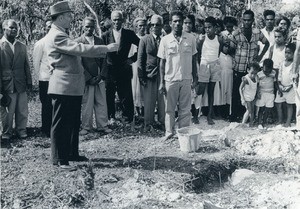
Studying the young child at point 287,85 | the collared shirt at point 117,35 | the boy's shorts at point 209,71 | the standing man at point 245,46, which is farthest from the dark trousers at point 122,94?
the young child at point 287,85

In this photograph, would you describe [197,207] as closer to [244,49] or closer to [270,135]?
[270,135]

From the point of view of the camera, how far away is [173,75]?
6746 millimetres

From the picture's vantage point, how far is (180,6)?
39.0ft

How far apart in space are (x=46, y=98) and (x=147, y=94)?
1712 mm

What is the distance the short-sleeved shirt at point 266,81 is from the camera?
7.73 metres

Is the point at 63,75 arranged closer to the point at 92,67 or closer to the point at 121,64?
the point at 92,67

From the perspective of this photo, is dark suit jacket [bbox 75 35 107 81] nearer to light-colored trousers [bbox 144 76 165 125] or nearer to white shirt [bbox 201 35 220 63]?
light-colored trousers [bbox 144 76 165 125]

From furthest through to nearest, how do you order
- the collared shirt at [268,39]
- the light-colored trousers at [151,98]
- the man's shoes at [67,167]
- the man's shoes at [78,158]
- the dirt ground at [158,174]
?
the collared shirt at [268,39]
the light-colored trousers at [151,98]
the man's shoes at [78,158]
the man's shoes at [67,167]
the dirt ground at [158,174]

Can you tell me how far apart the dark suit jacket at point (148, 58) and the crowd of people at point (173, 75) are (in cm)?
2

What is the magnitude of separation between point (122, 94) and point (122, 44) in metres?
0.92

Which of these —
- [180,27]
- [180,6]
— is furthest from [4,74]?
[180,6]

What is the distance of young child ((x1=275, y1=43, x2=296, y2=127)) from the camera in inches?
296

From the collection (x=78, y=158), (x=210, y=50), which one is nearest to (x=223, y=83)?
(x=210, y=50)

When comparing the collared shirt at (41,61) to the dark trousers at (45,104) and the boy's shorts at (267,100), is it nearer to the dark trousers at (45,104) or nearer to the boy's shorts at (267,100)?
the dark trousers at (45,104)
